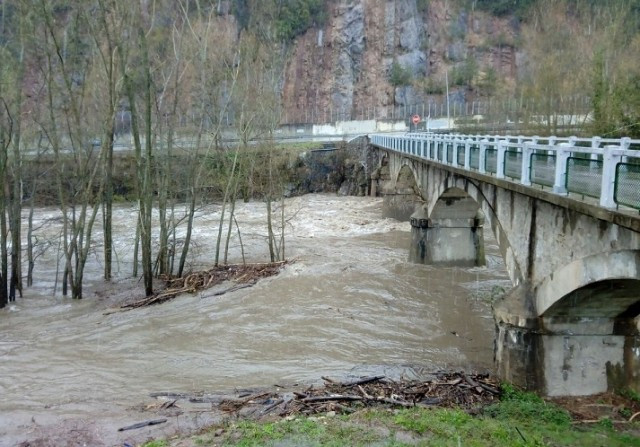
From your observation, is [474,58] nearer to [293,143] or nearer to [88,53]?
[293,143]

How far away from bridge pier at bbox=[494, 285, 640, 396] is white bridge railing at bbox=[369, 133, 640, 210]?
2612mm

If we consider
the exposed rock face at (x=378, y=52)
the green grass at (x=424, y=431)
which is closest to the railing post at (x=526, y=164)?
the green grass at (x=424, y=431)

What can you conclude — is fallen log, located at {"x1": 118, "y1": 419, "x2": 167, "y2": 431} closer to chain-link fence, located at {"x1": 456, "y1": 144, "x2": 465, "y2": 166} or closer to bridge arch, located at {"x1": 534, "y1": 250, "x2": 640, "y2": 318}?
bridge arch, located at {"x1": 534, "y1": 250, "x2": 640, "y2": 318}

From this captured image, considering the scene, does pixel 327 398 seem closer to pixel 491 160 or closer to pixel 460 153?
pixel 491 160

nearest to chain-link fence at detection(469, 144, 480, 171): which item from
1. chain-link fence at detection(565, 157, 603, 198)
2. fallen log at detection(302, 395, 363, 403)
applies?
chain-link fence at detection(565, 157, 603, 198)

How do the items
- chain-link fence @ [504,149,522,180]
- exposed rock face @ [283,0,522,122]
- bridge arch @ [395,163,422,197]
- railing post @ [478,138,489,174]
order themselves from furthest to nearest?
exposed rock face @ [283,0,522,122] → bridge arch @ [395,163,422,197] → railing post @ [478,138,489,174] → chain-link fence @ [504,149,522,180]

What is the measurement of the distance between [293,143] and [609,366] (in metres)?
47.2

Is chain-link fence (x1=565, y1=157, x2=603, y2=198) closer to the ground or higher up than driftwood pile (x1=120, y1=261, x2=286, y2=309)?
higher up

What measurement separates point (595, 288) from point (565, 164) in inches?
80.2

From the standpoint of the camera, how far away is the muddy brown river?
9.89 m

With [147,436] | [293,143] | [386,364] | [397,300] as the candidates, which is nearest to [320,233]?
[397,300]

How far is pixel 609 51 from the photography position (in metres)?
35.8

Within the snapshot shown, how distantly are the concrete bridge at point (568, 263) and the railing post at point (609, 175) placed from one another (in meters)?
0.01

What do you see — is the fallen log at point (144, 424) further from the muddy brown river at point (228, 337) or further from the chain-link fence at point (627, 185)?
the chain-link fence at point (627, 185)
